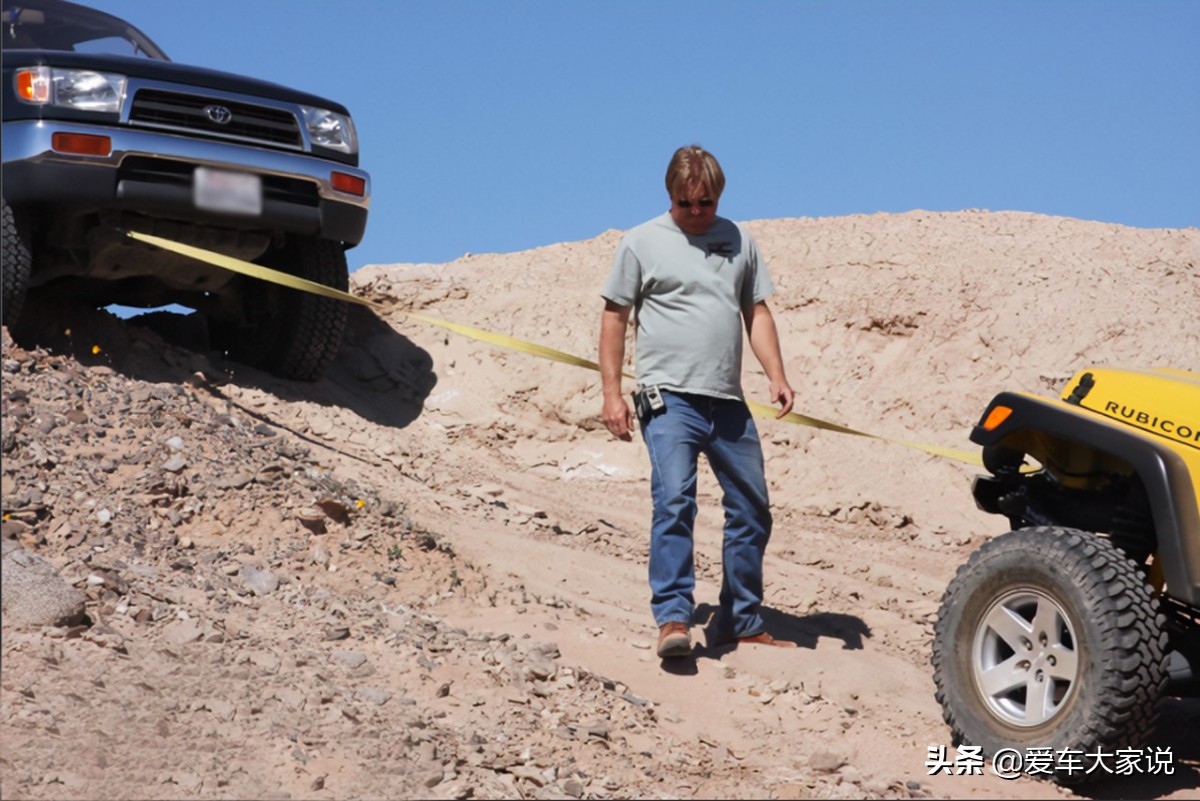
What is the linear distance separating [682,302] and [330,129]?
3.35m

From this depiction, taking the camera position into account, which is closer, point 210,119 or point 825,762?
point 825,762

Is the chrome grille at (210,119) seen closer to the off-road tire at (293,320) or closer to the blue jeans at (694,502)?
A: the off-road tire at (293,320)

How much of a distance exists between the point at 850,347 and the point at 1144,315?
2203 mm

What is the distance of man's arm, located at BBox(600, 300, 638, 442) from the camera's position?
5.72 m

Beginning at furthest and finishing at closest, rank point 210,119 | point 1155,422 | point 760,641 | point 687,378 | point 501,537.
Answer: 1. point 210,119
2. point 501,537
3. point 760,641
4. point 687,378
5. point 1155,422

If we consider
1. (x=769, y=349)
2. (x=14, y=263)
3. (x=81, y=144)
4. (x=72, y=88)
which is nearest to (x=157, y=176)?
(x=81, y=144)

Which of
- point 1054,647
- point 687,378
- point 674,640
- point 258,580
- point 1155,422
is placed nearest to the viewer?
point 1054,647

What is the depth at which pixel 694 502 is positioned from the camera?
5699mm

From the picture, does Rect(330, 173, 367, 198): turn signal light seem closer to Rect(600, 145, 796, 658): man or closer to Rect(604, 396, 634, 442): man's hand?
Rect(600, 145, 796, 658): man

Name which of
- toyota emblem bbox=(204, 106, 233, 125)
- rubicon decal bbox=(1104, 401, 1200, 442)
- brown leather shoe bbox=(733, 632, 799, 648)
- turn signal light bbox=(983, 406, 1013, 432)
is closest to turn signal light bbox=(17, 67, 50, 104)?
toyota emblem bbox=(204, 106, 233, 125)

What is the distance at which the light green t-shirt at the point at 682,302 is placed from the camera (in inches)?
228

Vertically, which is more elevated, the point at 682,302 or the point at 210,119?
the point at 210,119

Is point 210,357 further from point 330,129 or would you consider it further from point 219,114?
point 219,114

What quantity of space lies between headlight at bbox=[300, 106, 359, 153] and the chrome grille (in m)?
0.15
